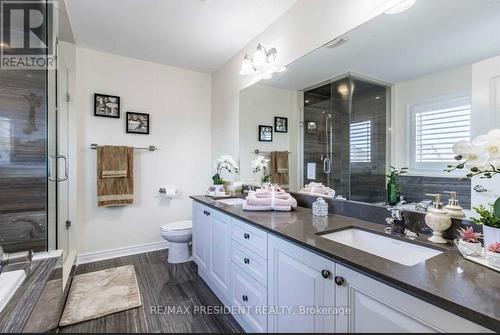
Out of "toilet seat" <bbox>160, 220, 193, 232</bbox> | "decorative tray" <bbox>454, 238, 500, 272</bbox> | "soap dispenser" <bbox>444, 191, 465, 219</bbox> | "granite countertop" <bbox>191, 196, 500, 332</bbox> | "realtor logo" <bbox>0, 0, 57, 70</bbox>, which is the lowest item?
"toilet seat" <bbox>160, 220, 193, 232</bbox>

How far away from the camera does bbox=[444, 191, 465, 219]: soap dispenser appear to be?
1.09 meters

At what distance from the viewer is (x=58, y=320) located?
1.62 m

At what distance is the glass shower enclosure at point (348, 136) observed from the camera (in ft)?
4.69

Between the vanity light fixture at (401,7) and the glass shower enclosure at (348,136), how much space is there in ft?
1.21

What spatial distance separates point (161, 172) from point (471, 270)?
119 inches

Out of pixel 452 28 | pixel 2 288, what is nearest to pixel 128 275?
pixel 2 288

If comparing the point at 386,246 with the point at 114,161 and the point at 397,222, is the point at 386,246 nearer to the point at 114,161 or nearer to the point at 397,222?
the point at 397,222

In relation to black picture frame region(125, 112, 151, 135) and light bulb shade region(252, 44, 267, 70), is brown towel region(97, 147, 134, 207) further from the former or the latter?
light bulb shade region(252, 44, 267, 70)

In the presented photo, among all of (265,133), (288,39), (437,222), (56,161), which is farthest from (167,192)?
(437,222)

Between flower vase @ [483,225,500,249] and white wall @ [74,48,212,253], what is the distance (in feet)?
9.71

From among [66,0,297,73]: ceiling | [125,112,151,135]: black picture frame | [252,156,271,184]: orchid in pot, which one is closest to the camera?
[66,0,297,73]: ceiling

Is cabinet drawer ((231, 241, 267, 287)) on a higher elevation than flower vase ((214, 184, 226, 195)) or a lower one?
lower

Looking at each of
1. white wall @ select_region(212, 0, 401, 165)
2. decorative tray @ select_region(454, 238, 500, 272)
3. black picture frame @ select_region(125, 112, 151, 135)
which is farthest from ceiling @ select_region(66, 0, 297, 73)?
decorative tray @ select_region(454, 238, 500, 272)

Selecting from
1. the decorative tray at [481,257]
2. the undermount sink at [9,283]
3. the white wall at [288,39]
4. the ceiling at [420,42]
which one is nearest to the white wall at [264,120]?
the white wall at [288,39]
